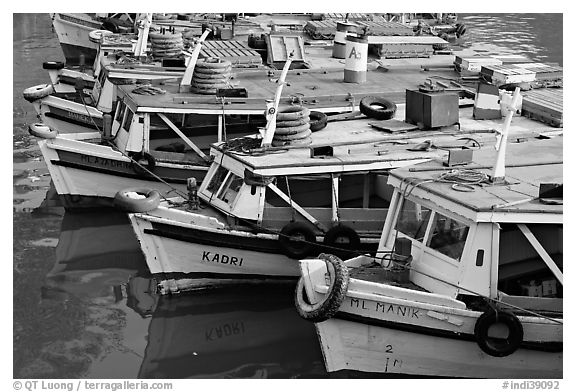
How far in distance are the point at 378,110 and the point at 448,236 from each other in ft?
19.9

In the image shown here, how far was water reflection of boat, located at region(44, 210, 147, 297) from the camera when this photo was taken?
697 inches

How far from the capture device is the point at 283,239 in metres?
16.0

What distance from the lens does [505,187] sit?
45.2 feet

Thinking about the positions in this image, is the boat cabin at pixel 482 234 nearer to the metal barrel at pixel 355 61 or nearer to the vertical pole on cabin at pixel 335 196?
the vertical pole on cabin at pixel 335 196

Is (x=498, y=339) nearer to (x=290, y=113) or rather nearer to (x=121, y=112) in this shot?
(x=290, y=113)

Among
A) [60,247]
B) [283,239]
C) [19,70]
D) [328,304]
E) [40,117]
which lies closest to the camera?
[328,304]

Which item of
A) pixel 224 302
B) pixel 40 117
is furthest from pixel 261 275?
pixel 40 117

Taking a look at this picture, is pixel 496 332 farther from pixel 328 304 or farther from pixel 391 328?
pixel 328 304

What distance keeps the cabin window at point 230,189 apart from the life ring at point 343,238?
6.07 ft

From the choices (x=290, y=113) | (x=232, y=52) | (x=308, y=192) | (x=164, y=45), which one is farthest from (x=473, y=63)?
(x=308, y=192)

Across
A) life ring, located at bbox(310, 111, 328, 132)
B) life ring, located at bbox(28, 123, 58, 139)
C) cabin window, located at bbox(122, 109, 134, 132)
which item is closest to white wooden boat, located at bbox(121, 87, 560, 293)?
life ring, located at bbox(310, 111, 328, 132)

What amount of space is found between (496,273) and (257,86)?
10.2 metres

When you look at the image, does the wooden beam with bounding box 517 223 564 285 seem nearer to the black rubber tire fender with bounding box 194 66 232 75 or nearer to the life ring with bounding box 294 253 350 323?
the life ring with bounding box 294 253 350 323

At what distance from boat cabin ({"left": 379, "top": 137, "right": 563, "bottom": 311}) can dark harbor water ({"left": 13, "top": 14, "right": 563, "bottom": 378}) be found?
2271 millimetres
